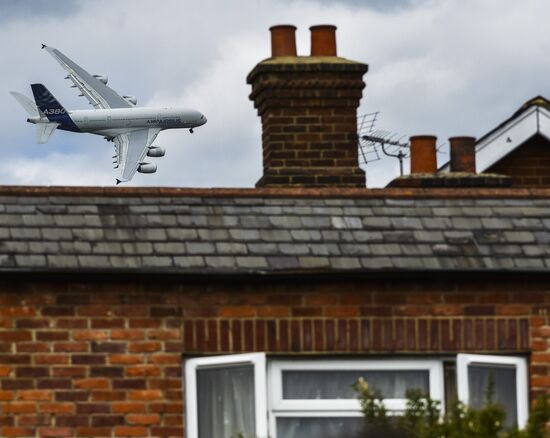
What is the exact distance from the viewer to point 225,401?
907 cm

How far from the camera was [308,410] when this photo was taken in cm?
905

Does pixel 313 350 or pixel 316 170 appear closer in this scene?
pixel 313 350

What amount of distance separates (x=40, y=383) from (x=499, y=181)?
15.0 ft

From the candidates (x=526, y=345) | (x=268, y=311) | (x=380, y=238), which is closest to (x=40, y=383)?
(x=268, y=311)

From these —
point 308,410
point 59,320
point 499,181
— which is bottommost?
point 308,410

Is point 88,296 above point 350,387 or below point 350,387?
above

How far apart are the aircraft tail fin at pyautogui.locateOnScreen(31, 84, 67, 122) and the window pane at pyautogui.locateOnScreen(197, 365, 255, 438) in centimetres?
3453

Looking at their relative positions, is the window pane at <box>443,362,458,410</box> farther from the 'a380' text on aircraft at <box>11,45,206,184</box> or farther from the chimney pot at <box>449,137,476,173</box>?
the 'a380' text on aircraft at <box>11,45,206,184</box>

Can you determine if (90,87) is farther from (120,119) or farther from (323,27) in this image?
(323,27)

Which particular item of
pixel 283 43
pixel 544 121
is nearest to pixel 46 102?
pixel 544 121

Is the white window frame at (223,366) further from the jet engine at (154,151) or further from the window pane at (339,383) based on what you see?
the jet engine at (154,151)

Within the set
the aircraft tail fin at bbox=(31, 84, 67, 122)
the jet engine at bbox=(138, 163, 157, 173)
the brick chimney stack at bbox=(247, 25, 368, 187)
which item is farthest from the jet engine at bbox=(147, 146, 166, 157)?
the aircraft tail fin at bbox=(31, 84, 67, 122)

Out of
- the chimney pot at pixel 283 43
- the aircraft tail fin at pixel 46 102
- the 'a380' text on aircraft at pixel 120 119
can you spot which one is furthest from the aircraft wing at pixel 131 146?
the chimney pot at pixel 283 43

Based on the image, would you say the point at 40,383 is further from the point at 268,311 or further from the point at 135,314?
the point at 268,311
